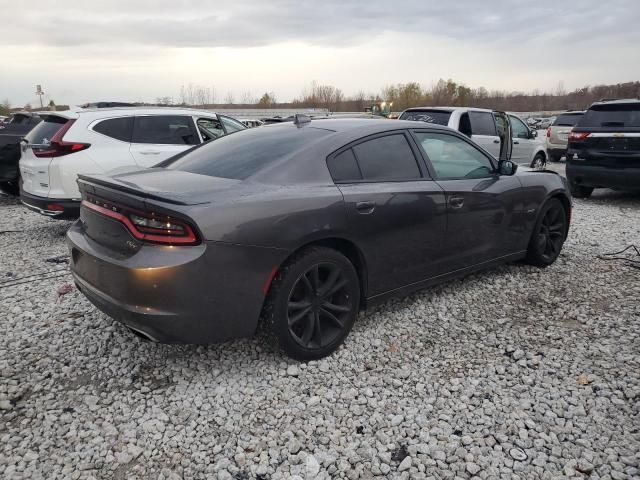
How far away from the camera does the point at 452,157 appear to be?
4.16 metres

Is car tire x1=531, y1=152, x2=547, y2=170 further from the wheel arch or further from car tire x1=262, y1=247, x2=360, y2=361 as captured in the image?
car tire x1=262, y1=247, x2=360, y2=361

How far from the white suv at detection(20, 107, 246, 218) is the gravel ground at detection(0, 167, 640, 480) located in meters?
1.90

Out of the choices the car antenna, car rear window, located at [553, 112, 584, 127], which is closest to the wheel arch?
the car antenna

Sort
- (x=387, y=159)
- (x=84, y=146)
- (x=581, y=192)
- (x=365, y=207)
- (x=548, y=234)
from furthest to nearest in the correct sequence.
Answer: (x=581, y=192) < (x=84, y=146) < (x=548, y=234) < (x=387, y=159) < (x=365, y=207)

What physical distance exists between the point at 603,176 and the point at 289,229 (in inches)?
297

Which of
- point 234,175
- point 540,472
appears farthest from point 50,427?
point 540,472

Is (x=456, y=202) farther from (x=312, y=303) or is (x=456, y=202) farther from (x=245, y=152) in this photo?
(x=245, y=152)

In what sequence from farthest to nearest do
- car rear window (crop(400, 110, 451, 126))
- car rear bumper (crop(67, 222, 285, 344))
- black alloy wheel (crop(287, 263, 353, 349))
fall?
car rear window (crop(400, 110, 451, 126))
black alloy wheel (crop(287, 263, 353, 349))
car rear bumper (crop(67, 222, 285, 344))

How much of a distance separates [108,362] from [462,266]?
276 cm

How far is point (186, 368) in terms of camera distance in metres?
3.18

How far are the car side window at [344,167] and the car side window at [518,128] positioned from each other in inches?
358

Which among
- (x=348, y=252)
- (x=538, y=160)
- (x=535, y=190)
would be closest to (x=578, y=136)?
(x=538, y=160)

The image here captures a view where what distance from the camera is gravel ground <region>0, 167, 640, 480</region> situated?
2.37 m

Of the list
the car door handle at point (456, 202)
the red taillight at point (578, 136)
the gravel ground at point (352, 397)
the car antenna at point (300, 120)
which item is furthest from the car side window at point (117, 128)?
the red taillight at point (578, 136)
